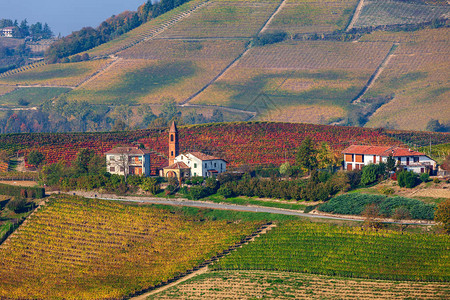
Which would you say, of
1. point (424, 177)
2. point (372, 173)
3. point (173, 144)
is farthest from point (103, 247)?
point (424, 177)

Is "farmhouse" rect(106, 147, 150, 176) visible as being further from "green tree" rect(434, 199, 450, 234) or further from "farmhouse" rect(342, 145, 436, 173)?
"green tree" rect(434, 199, 450, 234)

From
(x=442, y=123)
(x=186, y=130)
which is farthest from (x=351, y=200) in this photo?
(x=442, y=123)

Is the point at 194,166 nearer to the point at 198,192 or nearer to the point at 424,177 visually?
the point at 198,192

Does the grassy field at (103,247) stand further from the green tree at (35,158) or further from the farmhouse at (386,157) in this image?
the farmhouse at (386,157)

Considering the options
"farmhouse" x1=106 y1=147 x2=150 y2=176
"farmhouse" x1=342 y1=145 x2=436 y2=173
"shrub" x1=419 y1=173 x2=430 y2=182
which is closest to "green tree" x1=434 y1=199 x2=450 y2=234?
"shrub" x1=419 y1=173 x2=430 y2=182

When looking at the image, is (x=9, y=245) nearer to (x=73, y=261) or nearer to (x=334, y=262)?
(x=73, y=261)
